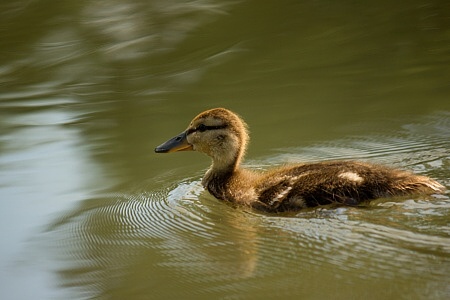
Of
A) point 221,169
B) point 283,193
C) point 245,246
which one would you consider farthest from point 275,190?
point 245,246

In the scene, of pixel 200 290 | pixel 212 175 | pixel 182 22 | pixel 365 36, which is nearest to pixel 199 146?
pixel 212 175

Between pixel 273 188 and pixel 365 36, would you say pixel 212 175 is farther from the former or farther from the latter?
pixel 365 36

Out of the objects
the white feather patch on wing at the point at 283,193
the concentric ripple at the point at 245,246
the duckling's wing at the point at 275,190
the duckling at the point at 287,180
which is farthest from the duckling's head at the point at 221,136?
the white feather patch on wing at the point at 283,193

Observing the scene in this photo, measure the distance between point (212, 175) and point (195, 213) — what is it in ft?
1.52

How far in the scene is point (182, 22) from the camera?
8875 mm

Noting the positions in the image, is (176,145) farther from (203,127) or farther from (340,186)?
(340,186)

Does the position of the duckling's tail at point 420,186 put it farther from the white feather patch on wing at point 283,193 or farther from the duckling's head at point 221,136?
the duckling's head at point 221,136

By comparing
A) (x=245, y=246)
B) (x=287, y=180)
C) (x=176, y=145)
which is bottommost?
(x=245, y=246)

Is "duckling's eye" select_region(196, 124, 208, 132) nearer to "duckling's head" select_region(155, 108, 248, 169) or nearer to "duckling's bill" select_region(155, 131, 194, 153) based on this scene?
"duckling's head" select_region(155, 108, 248, 169)

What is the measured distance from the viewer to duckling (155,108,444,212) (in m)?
4.78

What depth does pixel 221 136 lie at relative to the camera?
17.7ft

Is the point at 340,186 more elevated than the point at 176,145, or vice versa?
the point at 176,145

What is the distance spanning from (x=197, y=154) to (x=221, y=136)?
0.68 m

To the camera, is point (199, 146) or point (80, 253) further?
point (199, 146)
